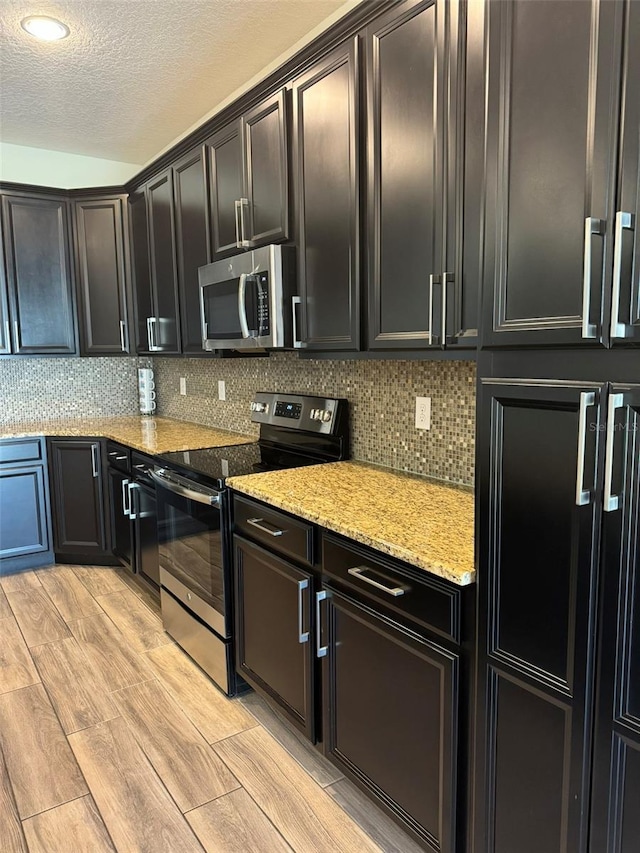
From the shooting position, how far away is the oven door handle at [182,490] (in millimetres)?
2192

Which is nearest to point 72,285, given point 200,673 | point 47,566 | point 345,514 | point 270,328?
point 47,566

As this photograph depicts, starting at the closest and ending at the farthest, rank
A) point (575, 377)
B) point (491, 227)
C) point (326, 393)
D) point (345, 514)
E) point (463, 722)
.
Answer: point (575, 377)
point (491, 227)
point (463, 722)
point (345, 514)
point (326, 393)

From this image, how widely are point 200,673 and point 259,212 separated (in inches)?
78.8

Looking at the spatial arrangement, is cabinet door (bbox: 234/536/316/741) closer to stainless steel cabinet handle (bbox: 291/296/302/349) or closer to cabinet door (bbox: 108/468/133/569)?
stainless steel cabinet handle (bbox: 291/296/302/349)

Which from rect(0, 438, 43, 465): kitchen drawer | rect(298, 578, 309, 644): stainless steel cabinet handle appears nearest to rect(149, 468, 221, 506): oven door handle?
rect(298, 578, 309, 644): stainless steel cabinet handle

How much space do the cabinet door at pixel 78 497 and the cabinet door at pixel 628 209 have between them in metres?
3.28

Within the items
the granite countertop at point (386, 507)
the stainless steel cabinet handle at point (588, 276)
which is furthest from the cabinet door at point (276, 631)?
the stainless steel cabinet handle at point (588, 276)

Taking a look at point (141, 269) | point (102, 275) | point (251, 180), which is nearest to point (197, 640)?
point (251, 180)

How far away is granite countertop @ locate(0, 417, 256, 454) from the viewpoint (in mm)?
3008

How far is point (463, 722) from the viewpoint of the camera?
1.30 m

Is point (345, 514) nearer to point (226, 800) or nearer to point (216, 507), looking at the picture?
point (216, 507)

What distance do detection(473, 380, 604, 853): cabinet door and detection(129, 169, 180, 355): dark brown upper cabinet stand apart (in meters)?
2.55

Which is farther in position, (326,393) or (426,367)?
(326,393)

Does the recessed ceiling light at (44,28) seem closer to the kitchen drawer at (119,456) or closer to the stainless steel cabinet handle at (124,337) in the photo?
the stainless steel cabinet handle at (124,337)
